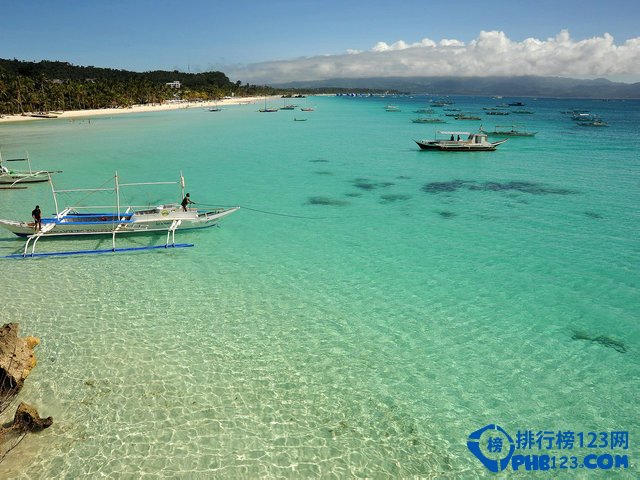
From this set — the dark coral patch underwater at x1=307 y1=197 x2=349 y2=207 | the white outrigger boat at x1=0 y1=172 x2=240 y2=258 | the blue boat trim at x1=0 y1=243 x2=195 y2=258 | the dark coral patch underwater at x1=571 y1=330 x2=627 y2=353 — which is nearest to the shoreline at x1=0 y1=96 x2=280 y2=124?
the white outrigger boat at x1=0 y1=172 x2=240 y2=258

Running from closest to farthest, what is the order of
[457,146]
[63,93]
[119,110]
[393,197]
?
[393,197], [457,146], [63,93], [119,110]

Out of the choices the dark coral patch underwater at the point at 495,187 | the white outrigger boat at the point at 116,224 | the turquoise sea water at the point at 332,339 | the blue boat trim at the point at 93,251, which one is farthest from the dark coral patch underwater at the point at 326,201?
the blue boat trim at the point at 93,251

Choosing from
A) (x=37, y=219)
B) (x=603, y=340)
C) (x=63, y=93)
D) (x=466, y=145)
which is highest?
(x=63, y=93)

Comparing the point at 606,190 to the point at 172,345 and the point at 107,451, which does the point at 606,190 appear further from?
the point at 107,451

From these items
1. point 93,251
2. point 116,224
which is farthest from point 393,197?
point 93,251

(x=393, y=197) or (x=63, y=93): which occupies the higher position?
(x=63, y=93)

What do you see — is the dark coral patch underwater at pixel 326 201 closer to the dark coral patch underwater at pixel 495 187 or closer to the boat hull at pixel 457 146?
the dark coral patch underwater at pixel 495 187

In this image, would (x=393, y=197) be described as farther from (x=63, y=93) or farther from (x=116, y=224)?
(x=63, y=93)

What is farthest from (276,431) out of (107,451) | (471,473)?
(471,473)
